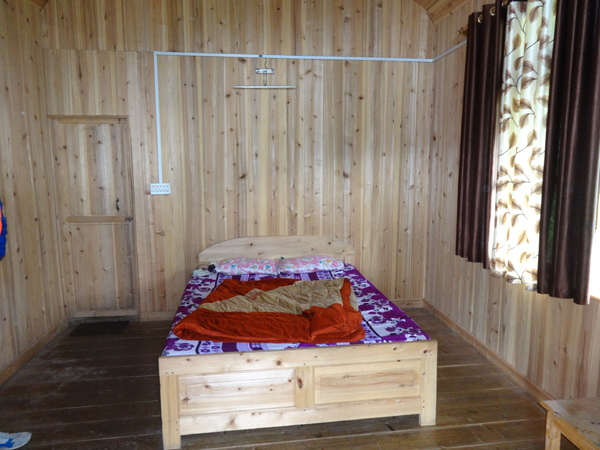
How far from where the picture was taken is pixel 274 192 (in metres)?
3.71

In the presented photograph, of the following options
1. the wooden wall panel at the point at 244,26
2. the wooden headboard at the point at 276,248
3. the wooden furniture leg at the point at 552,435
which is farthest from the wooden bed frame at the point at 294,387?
the wooden wall panel at the point at 244,26

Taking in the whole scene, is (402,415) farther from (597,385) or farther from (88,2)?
(88,2)

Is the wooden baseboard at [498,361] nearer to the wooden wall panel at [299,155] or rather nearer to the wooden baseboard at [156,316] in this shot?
the wooden wall panel at [299,155]

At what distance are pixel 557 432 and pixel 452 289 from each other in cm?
187

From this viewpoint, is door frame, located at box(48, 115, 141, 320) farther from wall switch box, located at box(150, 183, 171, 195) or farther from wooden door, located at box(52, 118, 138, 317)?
wall switch box, located at box(150, 183, 171, 195)

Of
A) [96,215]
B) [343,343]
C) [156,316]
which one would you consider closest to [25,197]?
[96,215]

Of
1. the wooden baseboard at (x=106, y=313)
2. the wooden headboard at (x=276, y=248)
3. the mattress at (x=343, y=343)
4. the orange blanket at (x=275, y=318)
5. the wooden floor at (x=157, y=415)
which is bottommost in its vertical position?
the wooden floor at (x=157, y=415)

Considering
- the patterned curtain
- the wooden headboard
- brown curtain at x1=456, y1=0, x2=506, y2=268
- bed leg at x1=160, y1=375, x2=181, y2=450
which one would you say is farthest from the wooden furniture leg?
the wooden headboard

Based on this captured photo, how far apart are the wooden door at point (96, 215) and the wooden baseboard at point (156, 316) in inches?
5.0

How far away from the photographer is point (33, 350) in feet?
9.82

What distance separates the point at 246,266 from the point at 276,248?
1.35 feet

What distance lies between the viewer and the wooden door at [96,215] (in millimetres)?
3600

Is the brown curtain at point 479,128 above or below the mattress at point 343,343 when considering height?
above

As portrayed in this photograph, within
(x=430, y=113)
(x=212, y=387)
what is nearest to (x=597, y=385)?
(x=212, y=387)
